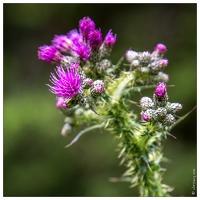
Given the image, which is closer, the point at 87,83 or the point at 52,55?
the point at 87,83

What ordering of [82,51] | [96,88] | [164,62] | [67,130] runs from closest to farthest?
[96,88] → [82,51] → [164,62] → [67,130]

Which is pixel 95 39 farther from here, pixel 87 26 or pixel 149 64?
pixel 149 64

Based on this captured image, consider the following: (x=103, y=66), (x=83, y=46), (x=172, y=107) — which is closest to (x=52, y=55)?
(x=83, y=46)

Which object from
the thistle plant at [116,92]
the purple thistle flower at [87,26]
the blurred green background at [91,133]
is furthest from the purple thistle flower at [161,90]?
the blurred green background at [91,133]

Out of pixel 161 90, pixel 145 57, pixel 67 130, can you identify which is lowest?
pixel 67 130

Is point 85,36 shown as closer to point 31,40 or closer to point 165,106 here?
point 165,106

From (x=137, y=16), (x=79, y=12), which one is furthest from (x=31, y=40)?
(x=137, y=16)

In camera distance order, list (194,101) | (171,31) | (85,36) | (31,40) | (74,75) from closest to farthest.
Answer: (74,75), (85,36), (194,101), (171,31), (31,40)

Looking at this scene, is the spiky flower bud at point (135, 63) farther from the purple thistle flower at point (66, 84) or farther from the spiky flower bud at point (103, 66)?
the purple thistle flower at point (66, 84)
